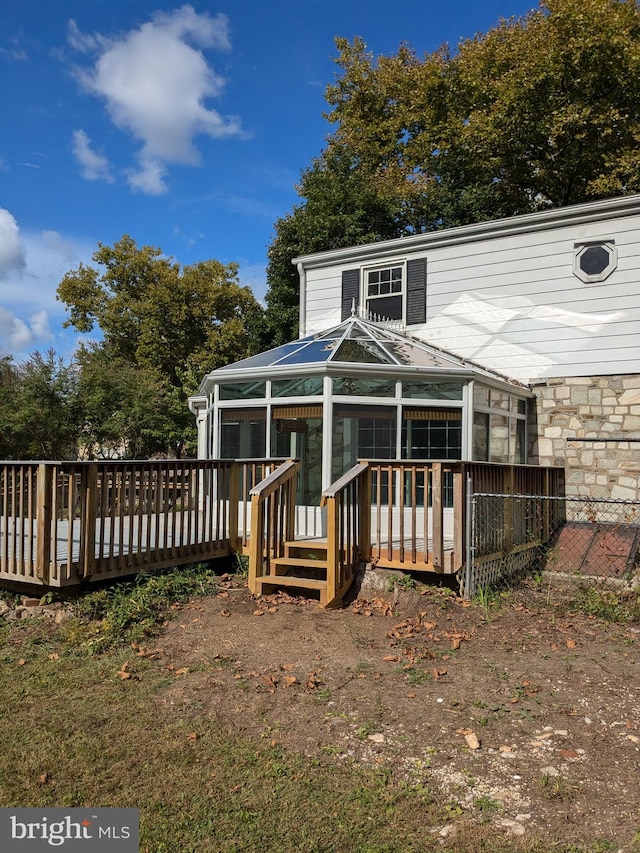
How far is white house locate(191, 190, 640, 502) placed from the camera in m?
8.56

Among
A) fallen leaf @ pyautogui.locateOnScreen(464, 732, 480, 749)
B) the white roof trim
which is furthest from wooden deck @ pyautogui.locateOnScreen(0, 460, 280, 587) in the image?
the white roof trim

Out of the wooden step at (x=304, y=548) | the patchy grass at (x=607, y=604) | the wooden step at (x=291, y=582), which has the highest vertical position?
the wooden step at (x=304, y=548)

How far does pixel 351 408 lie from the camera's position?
27.8 ft

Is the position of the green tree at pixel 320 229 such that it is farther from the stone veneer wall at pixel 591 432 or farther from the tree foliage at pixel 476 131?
the stone veneer wall at pixel 591 432

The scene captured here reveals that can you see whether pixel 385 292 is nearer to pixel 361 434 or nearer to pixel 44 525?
pixel 361 434

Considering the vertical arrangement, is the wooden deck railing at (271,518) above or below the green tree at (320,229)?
below

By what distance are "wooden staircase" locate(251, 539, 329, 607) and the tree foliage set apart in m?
14.2

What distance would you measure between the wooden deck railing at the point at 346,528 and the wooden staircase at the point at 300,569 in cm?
15

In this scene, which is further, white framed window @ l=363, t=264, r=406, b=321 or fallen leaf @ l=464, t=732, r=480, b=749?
white framed window @ l=363, t=264, r=406, b=321

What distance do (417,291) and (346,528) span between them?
666 cm

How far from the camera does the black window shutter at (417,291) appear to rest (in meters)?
11.7

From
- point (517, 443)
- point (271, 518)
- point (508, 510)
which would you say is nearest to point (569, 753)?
point (271, 518)

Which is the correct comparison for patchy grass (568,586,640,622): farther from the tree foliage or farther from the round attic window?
the tree foliage

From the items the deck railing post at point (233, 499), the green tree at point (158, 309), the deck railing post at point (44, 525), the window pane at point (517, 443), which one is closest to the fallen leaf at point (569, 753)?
→ the deck railing post at point (44, 525)
